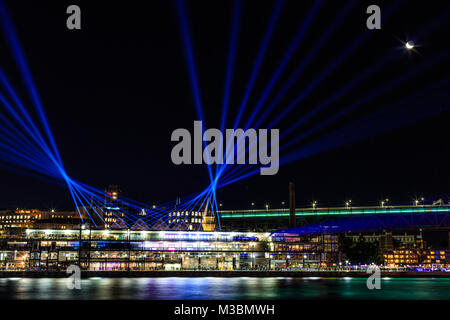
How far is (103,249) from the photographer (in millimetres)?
89062

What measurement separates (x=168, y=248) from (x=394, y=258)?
116 metres

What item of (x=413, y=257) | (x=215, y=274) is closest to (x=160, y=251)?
(x=215, y=274)

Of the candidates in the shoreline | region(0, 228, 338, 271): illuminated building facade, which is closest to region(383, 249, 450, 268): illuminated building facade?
region(0, 228, 338, 271): illuminated building facade

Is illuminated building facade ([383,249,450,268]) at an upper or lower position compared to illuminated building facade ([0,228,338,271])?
lower

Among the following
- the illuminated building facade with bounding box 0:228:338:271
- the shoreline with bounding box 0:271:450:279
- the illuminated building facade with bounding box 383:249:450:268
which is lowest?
the illuminated building facade with bounding box 383:249:450:268

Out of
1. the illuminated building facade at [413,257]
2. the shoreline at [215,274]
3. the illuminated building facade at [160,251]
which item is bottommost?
the illuminated building facade at [413,257]

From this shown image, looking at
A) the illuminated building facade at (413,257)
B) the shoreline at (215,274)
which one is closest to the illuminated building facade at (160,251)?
the shoreline at (215,274)

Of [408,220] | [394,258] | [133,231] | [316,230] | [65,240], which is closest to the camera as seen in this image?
[408,220]

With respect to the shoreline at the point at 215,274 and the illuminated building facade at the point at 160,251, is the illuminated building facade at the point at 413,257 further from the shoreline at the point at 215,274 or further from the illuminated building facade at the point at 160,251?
the shoreline at the point at 215,274

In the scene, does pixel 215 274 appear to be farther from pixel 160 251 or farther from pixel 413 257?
pixel 413 257

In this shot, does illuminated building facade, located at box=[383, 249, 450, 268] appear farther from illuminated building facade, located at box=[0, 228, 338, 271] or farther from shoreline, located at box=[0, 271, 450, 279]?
shoreline, located at box=[0, 271, 450, 279]
